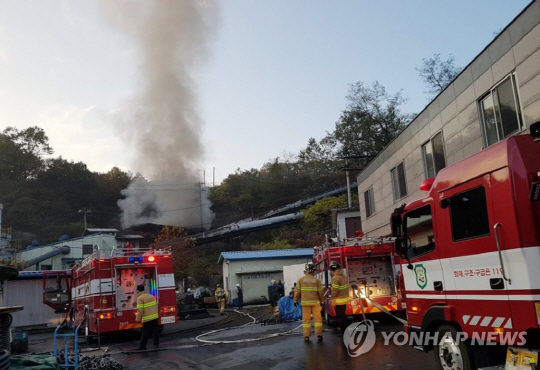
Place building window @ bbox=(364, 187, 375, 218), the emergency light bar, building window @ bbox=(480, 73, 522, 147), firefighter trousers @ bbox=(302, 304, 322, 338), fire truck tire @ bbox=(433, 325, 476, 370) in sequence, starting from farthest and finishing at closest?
building window @ bbox=(364, 187, 375, 218) → the emergency light bar → building window @ bbox=(480, 73, 522, 147) → firefighter trousers @ bbox=(302, 304, 322, 338) → fire truck tire @ bbox=(433, 325, 476, 370)

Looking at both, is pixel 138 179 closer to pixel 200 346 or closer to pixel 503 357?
pixel 200 346

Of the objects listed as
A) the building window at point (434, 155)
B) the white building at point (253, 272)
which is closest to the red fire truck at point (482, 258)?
the building window at point (434, 155)

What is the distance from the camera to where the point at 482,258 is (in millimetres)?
4641

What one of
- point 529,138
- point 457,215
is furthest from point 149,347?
point 529,138

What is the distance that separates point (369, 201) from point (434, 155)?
8.59m

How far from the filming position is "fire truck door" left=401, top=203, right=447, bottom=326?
545 cm

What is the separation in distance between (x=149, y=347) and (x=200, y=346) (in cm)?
152

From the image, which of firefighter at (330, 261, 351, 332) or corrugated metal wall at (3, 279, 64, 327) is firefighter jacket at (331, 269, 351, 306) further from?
corrugated metal wall at (3, 279, 64, 327)

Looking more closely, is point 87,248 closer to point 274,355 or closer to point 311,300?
point 311,300

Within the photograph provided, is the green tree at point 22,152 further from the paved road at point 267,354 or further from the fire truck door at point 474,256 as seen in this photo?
the fire truck door at point 474,256

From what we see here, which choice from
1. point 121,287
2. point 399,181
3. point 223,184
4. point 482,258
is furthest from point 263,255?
point 223,184

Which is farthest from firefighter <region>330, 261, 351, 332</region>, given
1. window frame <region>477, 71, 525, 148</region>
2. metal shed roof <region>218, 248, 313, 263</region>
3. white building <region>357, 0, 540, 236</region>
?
metal shed roof <region>218, 248, 313, 263</region>

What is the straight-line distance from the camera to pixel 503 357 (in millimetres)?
4633

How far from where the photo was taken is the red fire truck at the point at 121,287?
12.3 m
